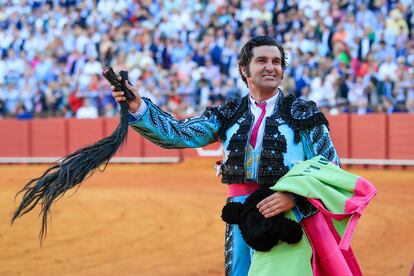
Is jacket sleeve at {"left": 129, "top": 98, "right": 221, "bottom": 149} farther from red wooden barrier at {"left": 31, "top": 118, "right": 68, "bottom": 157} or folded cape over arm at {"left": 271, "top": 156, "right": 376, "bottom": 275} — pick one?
red wooden barrier at {"left": 31, "top": 118, "right": 68, "bottom": 157}

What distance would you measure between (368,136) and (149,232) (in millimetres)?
7252

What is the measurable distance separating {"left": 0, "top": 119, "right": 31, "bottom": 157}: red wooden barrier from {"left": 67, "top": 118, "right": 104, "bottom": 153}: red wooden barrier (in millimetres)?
1007

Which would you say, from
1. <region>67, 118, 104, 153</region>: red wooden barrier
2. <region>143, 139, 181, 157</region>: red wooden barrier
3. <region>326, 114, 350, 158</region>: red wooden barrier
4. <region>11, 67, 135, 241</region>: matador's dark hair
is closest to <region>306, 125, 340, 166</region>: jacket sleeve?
<region>11, 67, 135, 241</region>: matador's dark hair

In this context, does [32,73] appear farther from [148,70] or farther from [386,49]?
[386,49]

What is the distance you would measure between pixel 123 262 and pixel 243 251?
3426mm

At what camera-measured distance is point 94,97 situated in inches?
646

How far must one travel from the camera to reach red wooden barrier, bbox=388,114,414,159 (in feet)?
45.8

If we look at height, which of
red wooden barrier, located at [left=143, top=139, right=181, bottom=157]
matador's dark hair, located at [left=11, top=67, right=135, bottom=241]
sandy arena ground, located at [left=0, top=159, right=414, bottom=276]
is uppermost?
matador's dark hair, located at [left=11, top=67, right=135, bottom=241]

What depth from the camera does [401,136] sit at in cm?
1414

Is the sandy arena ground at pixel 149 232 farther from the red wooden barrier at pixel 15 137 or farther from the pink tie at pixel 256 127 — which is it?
the red wooden barrier at pixel 15 137

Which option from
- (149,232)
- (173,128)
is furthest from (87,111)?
(173,128)

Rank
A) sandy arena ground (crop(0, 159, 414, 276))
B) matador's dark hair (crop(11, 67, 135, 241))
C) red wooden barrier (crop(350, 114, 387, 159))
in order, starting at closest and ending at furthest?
matador's dark hair (crop(11, 67, 135, 241)), sandy arena ground (crop(0, 159, 414, 276)), red wooden barrier (crop(350, 114, 387, 159))

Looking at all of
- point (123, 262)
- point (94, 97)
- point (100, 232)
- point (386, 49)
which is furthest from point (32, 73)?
point (123, 262)

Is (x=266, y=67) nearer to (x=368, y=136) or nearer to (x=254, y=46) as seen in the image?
(x=254, y=46)
